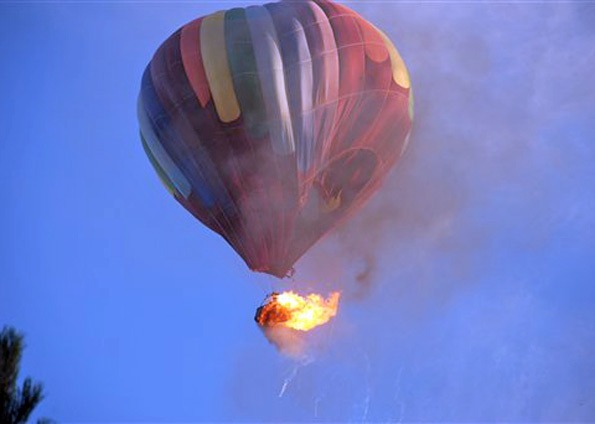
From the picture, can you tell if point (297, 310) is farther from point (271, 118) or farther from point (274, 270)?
point (271, 118)

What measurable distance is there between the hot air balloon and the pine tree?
27.6ft

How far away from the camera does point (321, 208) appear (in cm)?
2258

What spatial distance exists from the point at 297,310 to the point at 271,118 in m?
4.69

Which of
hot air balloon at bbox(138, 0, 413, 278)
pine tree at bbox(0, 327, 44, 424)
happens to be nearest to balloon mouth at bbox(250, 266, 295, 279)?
hot air balloon at bbox(138, 0, 413, 278)

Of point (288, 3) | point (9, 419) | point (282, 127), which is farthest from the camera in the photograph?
point (288, 3)

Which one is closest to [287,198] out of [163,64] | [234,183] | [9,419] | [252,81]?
[234,183]

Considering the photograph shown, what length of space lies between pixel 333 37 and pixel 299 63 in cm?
112

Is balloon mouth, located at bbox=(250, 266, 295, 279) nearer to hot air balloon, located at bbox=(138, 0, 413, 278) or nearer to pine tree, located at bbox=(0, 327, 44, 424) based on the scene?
hot air balloon, located at bbox=(138, 0, 413, 278)

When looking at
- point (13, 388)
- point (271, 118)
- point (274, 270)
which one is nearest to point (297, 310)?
point (274, 270)

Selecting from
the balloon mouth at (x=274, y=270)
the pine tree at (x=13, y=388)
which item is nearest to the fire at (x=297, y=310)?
the balloon mouth at (x=274, y=270)

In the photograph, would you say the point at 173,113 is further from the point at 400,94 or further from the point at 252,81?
the point at 400,94

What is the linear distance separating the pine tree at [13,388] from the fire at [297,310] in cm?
884

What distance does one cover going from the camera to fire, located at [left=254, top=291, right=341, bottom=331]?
74.1 feet

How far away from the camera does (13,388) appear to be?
13922 millimetres
